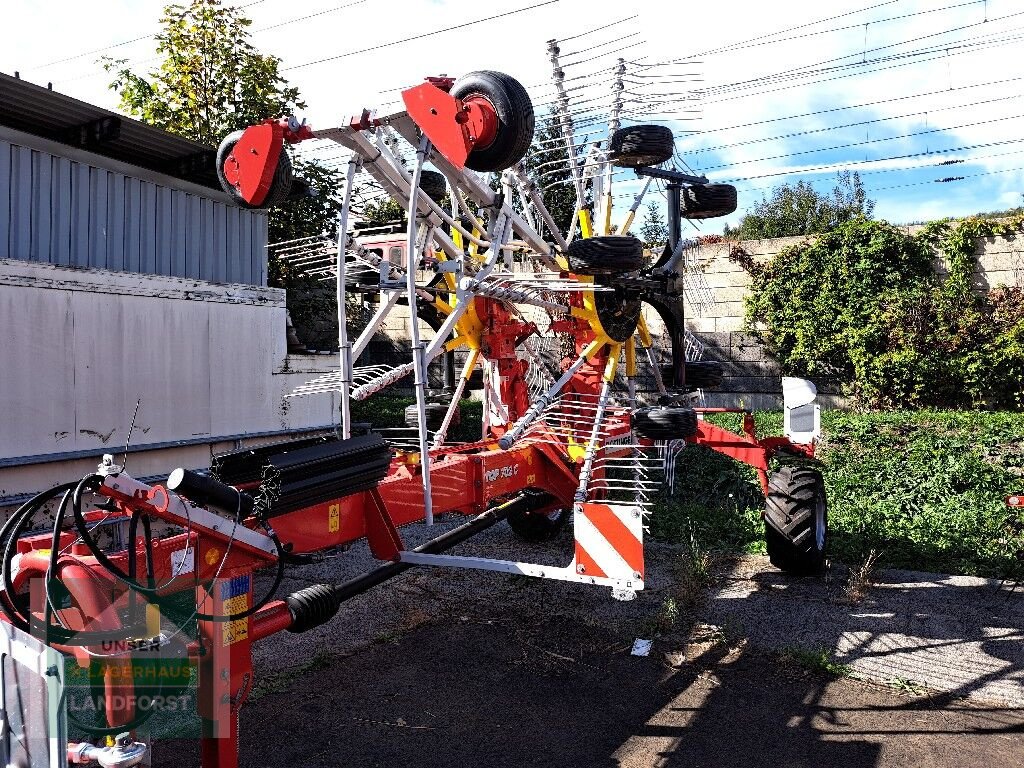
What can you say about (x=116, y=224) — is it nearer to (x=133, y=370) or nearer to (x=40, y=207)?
(x=40, y=207)

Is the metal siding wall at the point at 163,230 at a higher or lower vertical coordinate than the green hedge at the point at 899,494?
higher

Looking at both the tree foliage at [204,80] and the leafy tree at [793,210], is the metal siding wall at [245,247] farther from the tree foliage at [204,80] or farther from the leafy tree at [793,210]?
the leafy tree at [793,210]

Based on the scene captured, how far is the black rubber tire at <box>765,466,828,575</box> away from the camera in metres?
5.95

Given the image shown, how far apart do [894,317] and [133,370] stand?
9.85 metres

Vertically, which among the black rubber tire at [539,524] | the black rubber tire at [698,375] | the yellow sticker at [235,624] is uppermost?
the black rubber tire at [698,375]

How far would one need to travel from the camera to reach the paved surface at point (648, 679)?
3859mm

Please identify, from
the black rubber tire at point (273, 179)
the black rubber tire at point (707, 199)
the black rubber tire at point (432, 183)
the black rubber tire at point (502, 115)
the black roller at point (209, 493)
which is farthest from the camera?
the black rubber tire at point (707, 199)

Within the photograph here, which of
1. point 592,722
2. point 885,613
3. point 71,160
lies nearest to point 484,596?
point 592,722

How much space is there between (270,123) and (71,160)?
3797 millimetres

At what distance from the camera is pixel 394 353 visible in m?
14.0

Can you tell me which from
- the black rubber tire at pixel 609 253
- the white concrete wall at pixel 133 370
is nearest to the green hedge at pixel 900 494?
the black rubber tire at pixel 609 253

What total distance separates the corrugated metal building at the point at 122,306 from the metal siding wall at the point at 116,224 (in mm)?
12

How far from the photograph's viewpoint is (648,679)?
183 inches

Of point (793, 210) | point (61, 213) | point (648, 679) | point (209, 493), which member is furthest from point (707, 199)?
point (793, 210)
